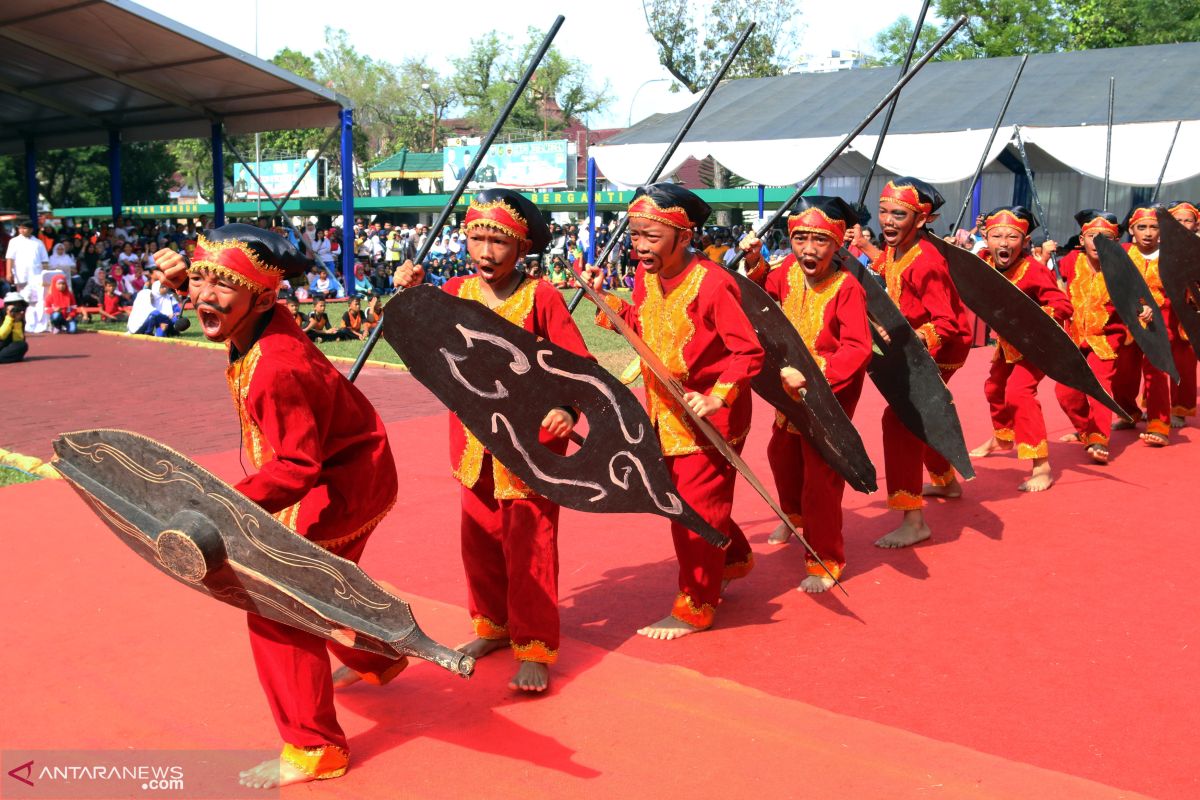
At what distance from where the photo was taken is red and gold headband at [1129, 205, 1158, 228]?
817 cm

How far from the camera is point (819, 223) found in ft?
15.6

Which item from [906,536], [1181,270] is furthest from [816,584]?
[1181,270]

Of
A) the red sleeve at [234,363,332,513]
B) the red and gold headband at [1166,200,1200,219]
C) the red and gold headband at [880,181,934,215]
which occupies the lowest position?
the red sleeve at [234,363,332,513]

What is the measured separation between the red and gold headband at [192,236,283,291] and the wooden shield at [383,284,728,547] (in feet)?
1.93

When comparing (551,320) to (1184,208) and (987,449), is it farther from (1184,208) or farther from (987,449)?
(1184,208)

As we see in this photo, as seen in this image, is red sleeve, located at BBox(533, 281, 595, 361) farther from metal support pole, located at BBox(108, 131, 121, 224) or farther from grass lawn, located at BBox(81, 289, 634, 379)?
metal support pole, located at BBox(108, 131, 121, 224)

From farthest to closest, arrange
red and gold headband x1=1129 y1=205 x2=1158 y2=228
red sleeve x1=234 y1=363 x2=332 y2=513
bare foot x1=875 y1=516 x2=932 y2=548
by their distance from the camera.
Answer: red and gold headband x1=1129 y1=205 x2=1158 y2=228, bare foot x1=875 y1=516 x2=932 y2=548, red sleeve x1=234 y1=363 x2=332 y2=513

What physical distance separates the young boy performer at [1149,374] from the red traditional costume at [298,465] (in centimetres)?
645

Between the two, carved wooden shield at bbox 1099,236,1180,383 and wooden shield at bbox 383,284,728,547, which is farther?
carved wooden shield at bbox 1099,236,1180,383

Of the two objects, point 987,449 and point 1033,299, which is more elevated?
point 1033,299

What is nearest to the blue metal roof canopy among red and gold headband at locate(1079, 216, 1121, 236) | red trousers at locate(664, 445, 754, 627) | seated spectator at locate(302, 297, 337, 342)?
seated spectator at locate(302, 297, 337, 342)

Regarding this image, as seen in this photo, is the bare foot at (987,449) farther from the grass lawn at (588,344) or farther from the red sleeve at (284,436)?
the red sleeve at (284,436)

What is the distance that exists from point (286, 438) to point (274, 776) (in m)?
0.93

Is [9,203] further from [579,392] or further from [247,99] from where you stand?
[579,392]
